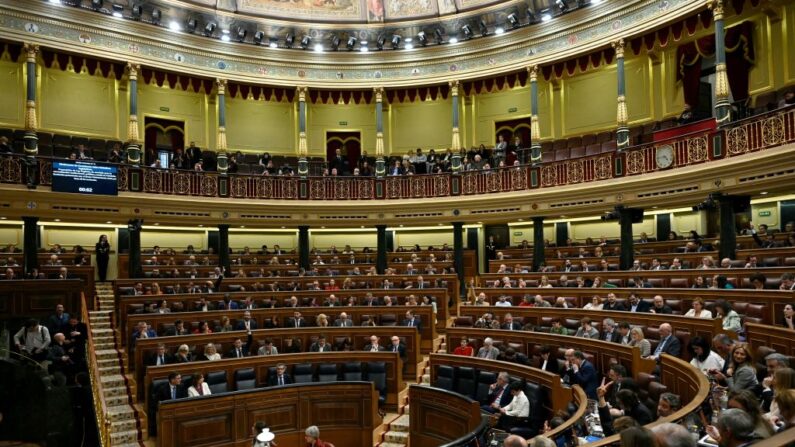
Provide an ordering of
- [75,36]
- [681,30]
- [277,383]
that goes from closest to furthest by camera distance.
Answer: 1. [277,383]
2. [681,30]
3. [75,36]

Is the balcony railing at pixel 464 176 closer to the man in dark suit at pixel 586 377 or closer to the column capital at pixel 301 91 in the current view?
the column capital at pixel 301 91

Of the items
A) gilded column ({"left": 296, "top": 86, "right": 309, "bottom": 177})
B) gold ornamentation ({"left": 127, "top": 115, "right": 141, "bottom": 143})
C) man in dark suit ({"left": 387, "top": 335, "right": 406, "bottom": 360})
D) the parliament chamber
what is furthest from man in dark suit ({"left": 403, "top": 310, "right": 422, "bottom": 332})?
gold ornamentation ({"left": 127, "top": 115, "right": 141, "bottom": 143})

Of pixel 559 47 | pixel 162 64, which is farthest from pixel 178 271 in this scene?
pixel 559 47

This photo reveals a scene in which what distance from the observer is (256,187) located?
17.5 m

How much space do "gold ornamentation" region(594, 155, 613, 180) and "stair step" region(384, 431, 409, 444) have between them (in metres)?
8.53

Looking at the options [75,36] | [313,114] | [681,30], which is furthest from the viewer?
[313,114]

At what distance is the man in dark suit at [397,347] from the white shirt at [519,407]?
136 inches

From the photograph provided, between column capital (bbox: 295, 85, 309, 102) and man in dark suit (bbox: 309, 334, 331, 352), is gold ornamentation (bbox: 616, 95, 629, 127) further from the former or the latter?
column capital (bbox: 295, 85, 309, 102)

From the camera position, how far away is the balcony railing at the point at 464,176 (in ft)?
36.9

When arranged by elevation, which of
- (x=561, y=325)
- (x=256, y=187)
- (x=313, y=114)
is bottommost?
(x=561, y=325)

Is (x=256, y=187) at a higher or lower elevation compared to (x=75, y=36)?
lower

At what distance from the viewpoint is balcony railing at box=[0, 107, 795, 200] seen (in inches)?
443

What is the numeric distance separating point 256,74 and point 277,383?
1175cm

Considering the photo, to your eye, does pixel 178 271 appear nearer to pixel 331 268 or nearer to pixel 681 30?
pixel 331 268
